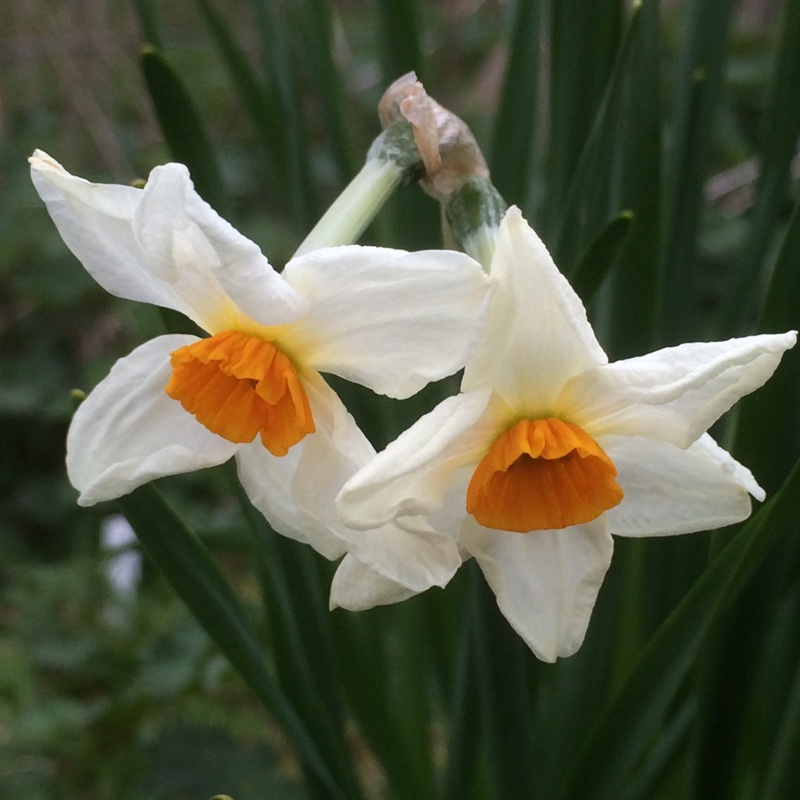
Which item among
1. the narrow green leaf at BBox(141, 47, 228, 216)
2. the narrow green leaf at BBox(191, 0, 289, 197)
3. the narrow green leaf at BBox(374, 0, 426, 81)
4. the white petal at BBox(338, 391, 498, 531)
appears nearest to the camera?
the white petal at BBox(338, 391, 498, 531)

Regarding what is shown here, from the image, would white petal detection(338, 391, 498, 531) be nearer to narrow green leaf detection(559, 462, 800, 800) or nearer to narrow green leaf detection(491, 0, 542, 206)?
narrow green leaf detection(559, 462, 800, 800)

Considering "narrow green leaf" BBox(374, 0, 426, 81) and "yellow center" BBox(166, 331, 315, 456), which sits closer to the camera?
"yellow center" BBox(166, 331, 315, 456)

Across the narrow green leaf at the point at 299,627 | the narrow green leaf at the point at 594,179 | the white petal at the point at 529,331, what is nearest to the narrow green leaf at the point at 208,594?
the narrow green leaf at the point at 299,627

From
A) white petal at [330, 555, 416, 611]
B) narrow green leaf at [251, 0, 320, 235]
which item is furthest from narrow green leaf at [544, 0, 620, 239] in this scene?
white petal at [330, 555, 416, 611]

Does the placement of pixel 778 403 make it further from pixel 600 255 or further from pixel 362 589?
pixel 362 589

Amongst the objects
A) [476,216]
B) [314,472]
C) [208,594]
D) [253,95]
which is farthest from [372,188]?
[253,95]

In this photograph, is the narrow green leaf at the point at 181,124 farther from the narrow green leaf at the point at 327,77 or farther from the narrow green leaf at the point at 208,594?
the narrow green leaf at the point at 208,594
